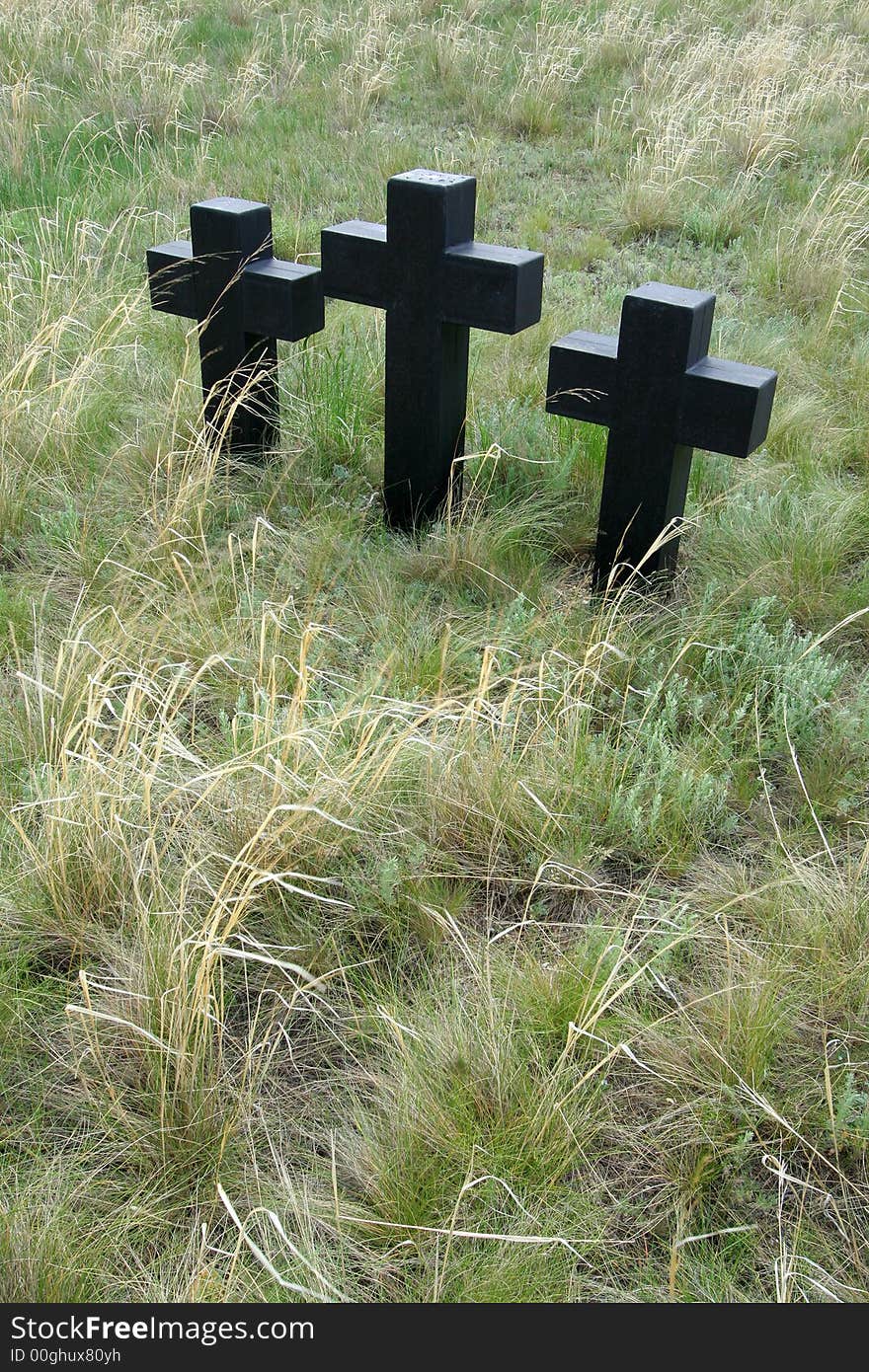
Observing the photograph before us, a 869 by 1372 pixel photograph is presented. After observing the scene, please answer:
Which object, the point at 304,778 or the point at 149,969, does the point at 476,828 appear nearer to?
the point at 304,778

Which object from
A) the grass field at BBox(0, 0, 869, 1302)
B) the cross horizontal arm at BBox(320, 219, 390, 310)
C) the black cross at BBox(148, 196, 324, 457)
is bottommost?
the grass field at BBox(0, 0, 869, 1302)

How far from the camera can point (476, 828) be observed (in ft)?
7.09

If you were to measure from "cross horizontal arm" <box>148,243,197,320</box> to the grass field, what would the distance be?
1.12 feet

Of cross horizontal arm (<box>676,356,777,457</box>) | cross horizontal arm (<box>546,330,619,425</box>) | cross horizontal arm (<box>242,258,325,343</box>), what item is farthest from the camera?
cross horizontal arm (<box>242,258,325,343</box>)

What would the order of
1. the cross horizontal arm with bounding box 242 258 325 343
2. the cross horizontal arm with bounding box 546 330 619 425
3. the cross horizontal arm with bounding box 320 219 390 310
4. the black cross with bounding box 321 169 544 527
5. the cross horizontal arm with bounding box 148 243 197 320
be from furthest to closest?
the cross horizontal arm with bounding box 148 243 197 320, the cross horizontal arm with bounding box 242 258 325 343, the cross horizontal arm with bounding box 320 219 390 310, the black cross with bounding box 321 169 544 527, the cross horizontal arm with bounding box 546 330 619 425

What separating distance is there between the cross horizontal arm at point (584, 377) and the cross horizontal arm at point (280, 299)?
83 centimetres

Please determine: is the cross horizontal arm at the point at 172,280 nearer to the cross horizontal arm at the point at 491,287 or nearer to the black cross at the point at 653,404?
the cross horizontal arm at the point at 491,287

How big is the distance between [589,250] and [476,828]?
4161 millimetres

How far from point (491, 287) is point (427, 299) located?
21 centimetres

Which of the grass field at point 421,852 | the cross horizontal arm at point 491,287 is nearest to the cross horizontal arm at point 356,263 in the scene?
the cross horizontal arm at point 491,287

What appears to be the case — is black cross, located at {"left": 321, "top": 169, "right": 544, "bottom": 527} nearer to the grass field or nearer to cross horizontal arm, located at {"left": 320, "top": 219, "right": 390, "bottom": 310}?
cross horizontal arm, located at {"left": 320, "top": 219, "right": 390, "bottom": 310}

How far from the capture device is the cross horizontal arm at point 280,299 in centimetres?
327

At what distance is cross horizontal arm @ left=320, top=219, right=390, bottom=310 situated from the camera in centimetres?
309

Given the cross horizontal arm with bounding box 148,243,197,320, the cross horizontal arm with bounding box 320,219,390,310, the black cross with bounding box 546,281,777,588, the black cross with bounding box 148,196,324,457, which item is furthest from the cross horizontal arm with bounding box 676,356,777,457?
the cross horizontal arm with bounding box 148,243,197,320
